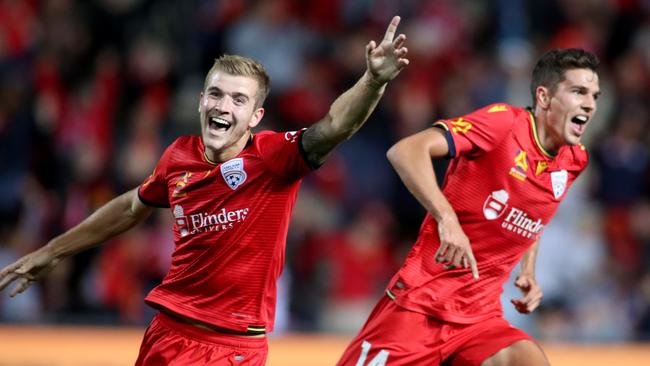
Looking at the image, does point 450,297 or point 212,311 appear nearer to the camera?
point 212,311

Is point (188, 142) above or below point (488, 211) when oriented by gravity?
above

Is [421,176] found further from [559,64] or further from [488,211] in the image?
[559,64]

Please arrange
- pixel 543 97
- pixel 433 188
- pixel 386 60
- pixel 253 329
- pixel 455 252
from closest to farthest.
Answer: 1. pixel 386 60
2. pixel 455 252
3. pixel 433 188
4. pixel 253 329
5. pixel 543 97

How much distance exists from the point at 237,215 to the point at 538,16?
24.4 feet

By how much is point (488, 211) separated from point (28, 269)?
2.37 meters

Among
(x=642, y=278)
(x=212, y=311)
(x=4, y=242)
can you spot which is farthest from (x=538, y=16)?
(x=212, y=311)

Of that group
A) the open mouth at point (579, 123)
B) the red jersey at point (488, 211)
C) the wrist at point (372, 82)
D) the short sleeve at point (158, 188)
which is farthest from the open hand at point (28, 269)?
the open mouth at point (579, 123)

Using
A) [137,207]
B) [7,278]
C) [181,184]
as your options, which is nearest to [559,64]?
[181,184]

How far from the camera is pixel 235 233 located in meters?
5.10

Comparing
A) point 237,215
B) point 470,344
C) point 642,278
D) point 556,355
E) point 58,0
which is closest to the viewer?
point 237,215

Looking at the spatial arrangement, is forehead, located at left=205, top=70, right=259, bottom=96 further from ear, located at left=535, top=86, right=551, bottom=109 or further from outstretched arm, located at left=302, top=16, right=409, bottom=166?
ear, located at left=535, top=86, right=551, bottom=109

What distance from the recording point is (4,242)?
428 inches

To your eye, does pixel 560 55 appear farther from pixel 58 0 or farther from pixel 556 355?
pixel 58 0

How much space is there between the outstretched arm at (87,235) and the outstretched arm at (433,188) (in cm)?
141
